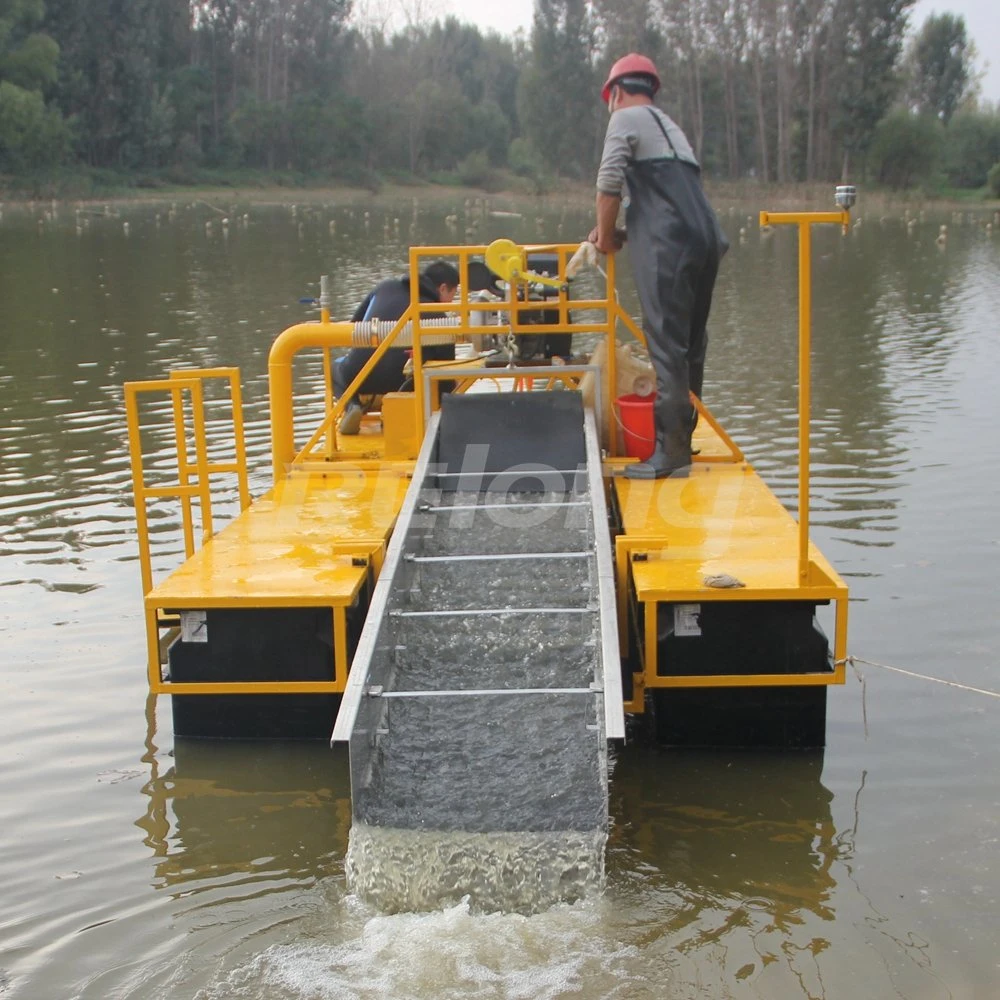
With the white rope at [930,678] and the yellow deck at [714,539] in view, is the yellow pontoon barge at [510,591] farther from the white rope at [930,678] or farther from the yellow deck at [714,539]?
the white rope at [930,678]

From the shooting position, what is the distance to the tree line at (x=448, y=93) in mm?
63156

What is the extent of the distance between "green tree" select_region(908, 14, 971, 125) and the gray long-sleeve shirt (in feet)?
285

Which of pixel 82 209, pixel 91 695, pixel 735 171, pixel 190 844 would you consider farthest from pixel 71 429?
pixel 735 171

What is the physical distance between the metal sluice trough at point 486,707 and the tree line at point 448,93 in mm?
58764

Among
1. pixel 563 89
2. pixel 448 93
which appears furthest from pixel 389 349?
pixel 448 93

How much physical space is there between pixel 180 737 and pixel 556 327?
3046mm

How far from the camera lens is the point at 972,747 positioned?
589cm

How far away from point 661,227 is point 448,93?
87497mm

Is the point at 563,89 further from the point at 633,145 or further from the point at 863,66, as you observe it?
the point at 633,145

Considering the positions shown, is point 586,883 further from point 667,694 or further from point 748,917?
point 667,694

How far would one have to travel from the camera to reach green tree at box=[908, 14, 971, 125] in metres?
86.3

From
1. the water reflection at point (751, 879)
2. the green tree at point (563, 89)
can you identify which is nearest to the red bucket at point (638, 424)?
the water reflection at point (751, 879)

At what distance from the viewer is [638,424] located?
23.9 feet

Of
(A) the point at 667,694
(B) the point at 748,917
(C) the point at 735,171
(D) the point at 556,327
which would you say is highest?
(C) the point at 735,171
